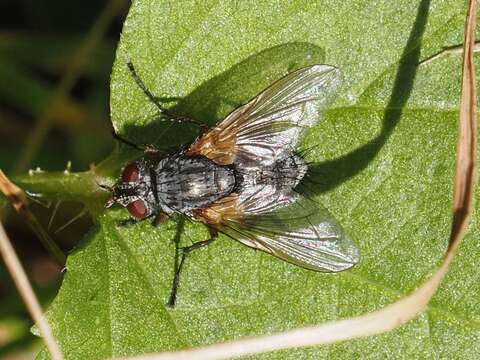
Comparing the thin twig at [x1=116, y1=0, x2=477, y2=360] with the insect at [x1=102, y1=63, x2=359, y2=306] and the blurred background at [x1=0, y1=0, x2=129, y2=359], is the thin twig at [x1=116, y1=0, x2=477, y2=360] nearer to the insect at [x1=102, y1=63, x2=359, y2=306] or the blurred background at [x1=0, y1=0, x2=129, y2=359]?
the insect at [x1=102, y1=63, x2=359, y2=306]

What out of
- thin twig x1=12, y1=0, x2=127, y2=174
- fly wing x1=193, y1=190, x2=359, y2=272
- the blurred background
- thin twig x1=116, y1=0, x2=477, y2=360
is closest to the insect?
fly wing x1=193, y1=190, x2=359, y2=272

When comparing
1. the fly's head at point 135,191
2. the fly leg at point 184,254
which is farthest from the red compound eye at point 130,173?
the fly leg at point 184,254

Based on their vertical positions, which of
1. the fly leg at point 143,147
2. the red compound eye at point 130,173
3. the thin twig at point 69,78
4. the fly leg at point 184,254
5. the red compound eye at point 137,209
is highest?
the thin twig at point 69,78

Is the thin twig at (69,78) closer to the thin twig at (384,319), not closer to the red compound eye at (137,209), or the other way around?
the red compound eye at (137,209)

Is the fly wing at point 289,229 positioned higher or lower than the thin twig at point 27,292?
lower

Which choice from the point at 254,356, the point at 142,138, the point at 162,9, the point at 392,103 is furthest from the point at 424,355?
the point at 162,9

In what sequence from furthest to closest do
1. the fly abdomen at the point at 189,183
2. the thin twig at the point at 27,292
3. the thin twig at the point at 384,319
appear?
the fly abdomen at the point at 189,183
the thin twig at the point at 27,292
the thin twig at the point at 384,319

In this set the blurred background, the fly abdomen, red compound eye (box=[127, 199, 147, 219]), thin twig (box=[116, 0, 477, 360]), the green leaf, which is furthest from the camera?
the blurred background

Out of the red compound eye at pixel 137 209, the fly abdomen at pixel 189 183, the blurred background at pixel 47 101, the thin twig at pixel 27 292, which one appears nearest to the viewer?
the thin twig at pixel 27 292
